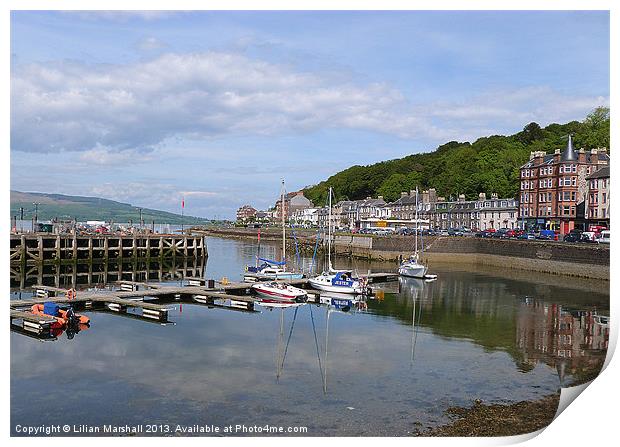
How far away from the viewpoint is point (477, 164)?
8206cm

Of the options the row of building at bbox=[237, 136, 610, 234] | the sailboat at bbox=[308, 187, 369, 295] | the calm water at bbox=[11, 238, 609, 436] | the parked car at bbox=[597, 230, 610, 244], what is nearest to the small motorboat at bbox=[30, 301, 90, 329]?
the calm water at bbox=[11, 238, 609, 436]

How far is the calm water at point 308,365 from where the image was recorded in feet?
41.1

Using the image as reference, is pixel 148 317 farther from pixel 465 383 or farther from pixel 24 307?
pixel 465 383

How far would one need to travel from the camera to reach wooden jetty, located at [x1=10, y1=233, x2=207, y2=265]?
43.1 meters

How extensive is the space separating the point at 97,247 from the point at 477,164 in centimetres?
5238

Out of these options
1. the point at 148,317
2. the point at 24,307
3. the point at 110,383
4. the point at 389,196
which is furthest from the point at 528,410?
the point at 389,196

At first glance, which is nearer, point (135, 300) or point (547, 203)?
point (135, 300)

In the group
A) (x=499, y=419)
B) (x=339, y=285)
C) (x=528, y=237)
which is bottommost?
(x=499, y=419)

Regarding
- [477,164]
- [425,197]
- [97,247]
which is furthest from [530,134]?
[97,247]

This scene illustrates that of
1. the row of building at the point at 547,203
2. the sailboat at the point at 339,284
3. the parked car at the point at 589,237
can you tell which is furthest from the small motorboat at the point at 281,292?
the parked car at the point at 589,237

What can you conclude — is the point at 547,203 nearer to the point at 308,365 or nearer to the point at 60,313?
the point at 308,365

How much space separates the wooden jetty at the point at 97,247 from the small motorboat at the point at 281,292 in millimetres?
21783

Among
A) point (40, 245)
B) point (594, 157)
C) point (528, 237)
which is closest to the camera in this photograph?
point (40, 245)

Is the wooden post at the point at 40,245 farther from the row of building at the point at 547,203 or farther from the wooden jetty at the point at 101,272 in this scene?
the row of building at the point at 547,203
